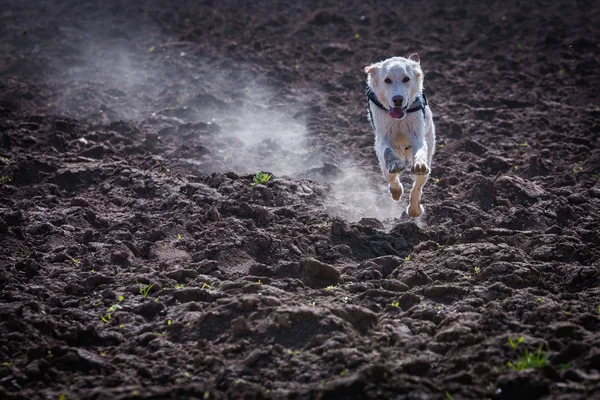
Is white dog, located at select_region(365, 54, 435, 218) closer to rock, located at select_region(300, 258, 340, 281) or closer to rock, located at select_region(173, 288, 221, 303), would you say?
rock, located at select_region(300, 258, 340, 281)

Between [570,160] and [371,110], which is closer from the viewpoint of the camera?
[371,110]

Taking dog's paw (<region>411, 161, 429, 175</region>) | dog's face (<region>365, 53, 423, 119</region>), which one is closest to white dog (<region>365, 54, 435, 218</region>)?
dog's face (<region>365, 53, 423, 119</region>)

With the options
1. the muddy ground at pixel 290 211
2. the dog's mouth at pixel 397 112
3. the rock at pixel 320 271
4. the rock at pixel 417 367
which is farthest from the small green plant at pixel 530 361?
the dog's mouth at pixel 397 112

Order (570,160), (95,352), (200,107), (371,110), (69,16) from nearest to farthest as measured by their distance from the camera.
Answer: (95,352)
(371,110)
(570,160)
(200,107)
(69,16)

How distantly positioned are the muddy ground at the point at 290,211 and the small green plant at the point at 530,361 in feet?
0.20

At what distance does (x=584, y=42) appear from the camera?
14.8 meters

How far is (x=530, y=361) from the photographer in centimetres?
463

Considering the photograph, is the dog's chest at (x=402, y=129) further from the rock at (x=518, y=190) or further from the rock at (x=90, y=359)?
the rock at (x=90, y=359)

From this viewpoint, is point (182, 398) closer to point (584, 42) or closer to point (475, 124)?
point (475, 124)

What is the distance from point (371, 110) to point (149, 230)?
3.15m

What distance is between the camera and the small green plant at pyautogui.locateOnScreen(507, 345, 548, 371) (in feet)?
15.1

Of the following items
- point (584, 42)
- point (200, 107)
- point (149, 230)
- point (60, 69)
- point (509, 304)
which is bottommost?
point (509, 304)

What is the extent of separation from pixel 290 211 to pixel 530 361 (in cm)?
404

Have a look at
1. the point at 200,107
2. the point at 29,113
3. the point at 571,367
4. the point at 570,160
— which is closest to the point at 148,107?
the point at 200,107
